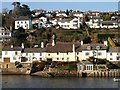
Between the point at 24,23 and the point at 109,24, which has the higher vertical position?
the point at 24,23

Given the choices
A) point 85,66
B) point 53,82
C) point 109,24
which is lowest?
point 53,82

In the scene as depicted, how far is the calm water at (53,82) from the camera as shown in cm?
1123

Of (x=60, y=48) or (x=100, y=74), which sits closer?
(x=100, y=74)

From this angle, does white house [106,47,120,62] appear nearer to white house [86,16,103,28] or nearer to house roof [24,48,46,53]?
house roof [24,48,46,53]

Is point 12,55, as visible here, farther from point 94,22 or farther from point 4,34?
point 94,22

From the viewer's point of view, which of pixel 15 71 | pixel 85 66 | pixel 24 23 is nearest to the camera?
pixel 85 66

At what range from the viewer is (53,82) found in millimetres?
12164

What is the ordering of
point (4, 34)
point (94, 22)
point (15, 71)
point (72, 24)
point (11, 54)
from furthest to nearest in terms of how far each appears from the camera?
point (94, 22)
point (72, 24)
point (4, 34)
point (11, 54)
point (15, 71)

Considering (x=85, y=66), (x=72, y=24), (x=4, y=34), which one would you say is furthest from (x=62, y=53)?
(x=72, y=24)

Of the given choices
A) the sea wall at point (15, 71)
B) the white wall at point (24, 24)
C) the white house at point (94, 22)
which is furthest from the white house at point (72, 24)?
the sea wall at point (15, 71)

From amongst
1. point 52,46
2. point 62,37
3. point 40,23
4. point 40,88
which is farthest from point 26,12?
point 40,88

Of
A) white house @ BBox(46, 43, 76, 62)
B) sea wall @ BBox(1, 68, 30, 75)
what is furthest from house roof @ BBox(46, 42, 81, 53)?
sea wall @ BBox(1, 68, 30, 75)

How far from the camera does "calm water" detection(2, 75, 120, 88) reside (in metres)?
11.2

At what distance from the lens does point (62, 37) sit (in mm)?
18828
